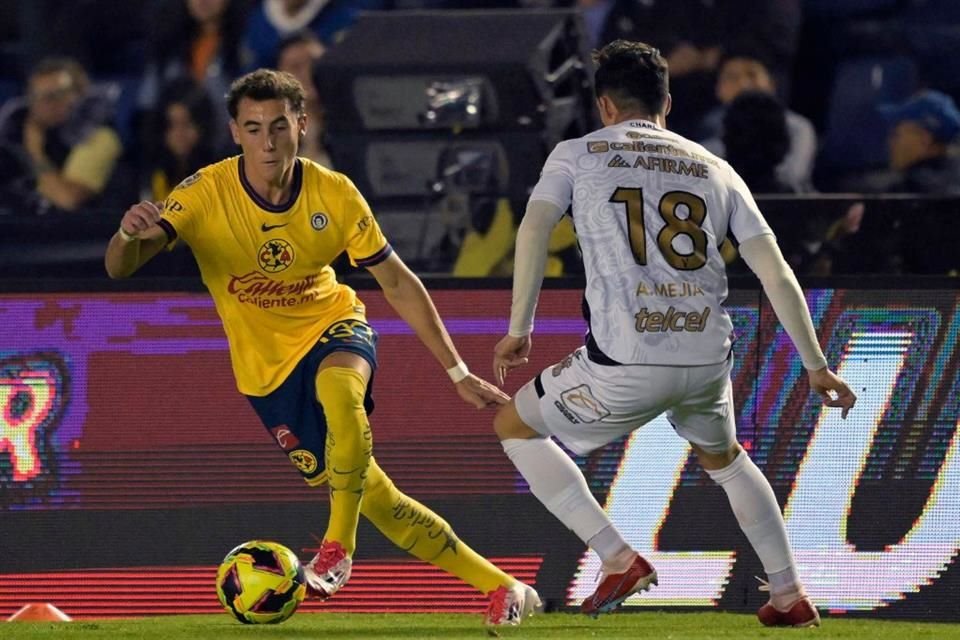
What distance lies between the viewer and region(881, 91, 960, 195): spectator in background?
38.2ft

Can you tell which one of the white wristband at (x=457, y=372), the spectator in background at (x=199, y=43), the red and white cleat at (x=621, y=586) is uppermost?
the white wristband at (x=457, y=372)

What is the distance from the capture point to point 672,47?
12898 millimetres

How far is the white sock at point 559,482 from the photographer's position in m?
6.97

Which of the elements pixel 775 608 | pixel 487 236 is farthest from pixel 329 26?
pixel 775 608

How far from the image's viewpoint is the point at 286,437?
7.63m

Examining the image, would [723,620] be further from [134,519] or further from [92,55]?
[92,55]

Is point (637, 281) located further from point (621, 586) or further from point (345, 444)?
point (345, 444)

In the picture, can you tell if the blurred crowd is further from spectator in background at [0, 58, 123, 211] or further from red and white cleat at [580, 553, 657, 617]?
red and white cleat at [580, 553, 657, 617]

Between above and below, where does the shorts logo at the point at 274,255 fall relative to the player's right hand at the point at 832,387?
below

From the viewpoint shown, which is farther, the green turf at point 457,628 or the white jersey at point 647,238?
the green turf at point 457,628

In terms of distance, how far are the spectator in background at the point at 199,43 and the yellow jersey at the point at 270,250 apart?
6746mm

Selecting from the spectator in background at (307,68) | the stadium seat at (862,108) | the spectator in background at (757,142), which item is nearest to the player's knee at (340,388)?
the spectator in background at (757,142)

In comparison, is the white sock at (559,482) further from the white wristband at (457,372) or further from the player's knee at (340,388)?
the player's knee at (340,388)

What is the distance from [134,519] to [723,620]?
2.61 m
